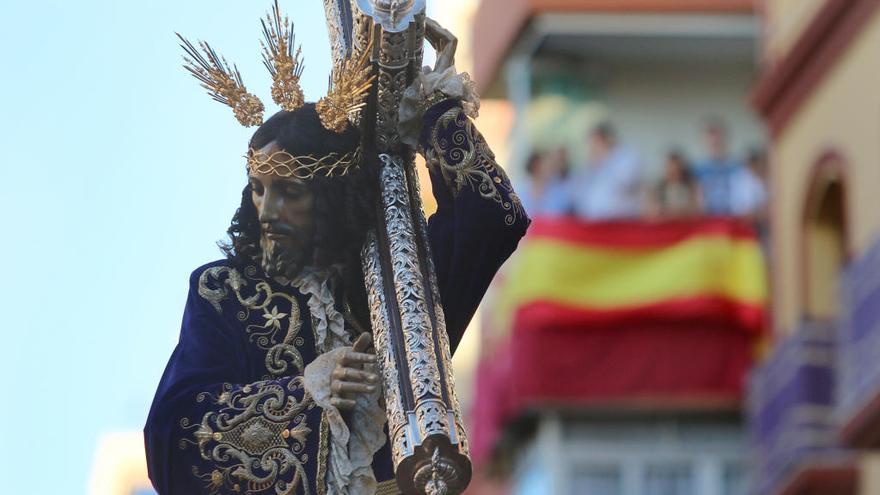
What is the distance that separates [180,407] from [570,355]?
25569 mm

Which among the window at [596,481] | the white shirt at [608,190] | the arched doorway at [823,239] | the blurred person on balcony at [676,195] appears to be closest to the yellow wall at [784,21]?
the arched doorway at [823,239]

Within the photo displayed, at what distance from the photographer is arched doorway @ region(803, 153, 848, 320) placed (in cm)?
3123

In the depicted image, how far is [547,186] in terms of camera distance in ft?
114

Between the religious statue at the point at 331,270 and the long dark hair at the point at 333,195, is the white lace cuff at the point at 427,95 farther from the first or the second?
the long dark hair at the point at 333,195

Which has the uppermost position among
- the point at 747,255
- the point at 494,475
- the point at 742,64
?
the point at 742,64

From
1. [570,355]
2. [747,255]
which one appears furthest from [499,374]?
[747,255]

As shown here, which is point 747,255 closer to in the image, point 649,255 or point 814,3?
point 649,255

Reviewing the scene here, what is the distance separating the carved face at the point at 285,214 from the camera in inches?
389

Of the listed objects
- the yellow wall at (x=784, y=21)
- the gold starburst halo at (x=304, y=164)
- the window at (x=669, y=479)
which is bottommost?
the window at (x=669, y=479)

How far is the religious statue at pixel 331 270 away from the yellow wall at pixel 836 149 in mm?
18465

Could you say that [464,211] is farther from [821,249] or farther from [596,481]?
[596,481]

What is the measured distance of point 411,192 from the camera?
32.3 ft

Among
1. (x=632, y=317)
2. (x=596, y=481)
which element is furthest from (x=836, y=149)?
(x=596, y=481)

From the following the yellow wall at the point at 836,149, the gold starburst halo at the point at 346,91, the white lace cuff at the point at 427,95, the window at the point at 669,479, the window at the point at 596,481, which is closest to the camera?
the gold starburst halo at the point at 346,91
